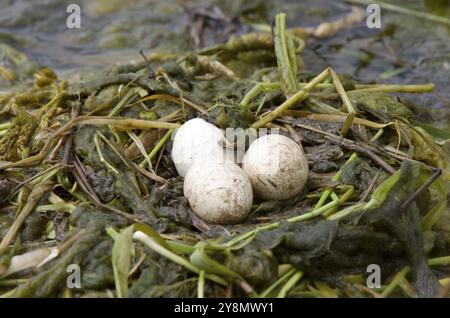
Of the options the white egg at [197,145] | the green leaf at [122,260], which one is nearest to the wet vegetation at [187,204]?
the green leaf at [122,260]

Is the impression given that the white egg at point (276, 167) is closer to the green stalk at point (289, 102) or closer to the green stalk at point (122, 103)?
the green stalk at point (289, 102)

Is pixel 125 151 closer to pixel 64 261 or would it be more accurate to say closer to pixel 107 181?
pixel 107 181

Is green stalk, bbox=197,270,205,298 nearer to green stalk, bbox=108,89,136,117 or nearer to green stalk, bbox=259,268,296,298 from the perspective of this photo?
green stalk, bbox=259,268,296,298

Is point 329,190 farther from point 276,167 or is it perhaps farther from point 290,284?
point 290,284

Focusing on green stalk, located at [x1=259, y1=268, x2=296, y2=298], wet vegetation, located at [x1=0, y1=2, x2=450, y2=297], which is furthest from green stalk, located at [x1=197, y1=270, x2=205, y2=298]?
green stalk, located at [x1=259, y1=268, x2=296, y2=298]

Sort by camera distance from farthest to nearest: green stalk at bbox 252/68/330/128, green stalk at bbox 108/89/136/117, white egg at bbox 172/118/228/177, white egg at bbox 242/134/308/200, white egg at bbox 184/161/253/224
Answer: green stalk at bbox 108/89/136/117 → green stalk at bbox 252/68/330/128 → white egg at bbox 172/118/228/177 → white egg at bbox 242/134/308/200 → white egg at bbox 184/161/253/224

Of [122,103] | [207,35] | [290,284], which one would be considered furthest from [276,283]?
[207,35]

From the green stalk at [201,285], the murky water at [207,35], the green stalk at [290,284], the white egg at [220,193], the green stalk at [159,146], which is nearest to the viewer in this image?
the green stalk at [201,285]
